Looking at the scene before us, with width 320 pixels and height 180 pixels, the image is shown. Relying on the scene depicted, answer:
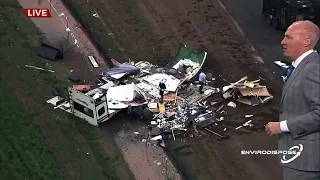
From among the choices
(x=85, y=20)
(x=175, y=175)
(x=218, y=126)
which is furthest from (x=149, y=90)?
(x=85, y=20)

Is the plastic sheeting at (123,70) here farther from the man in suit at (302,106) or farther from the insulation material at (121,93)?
the man in suit at (302,106)

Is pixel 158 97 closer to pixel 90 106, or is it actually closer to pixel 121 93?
pixel 121 93

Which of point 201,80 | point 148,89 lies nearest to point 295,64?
point 201,80

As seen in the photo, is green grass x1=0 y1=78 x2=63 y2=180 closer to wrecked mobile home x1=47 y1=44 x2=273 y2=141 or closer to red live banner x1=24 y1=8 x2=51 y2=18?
wrecked mobile home x1=47 y1=44 x2=273 y2=141

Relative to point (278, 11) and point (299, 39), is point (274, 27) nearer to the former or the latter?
point (278, 11)

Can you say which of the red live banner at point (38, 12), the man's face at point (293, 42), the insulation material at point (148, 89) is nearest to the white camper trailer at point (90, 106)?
the insulation material at point (148, 89)

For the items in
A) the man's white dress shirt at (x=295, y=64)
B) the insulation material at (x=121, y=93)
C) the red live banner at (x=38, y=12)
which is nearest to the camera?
the man's white dress shirt at (x=295, y=64)
